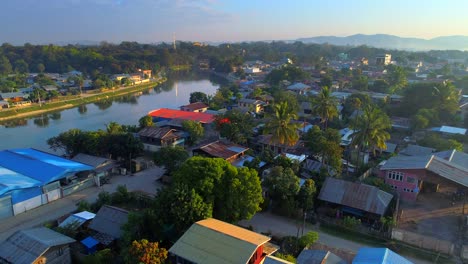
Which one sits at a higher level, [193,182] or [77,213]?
[193,182]

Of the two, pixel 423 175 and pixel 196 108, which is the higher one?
pixel 196 108

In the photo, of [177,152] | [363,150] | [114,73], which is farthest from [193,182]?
[114,73]

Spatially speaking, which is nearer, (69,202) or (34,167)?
(69,202)

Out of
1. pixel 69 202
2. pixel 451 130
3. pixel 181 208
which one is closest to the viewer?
pixel 181 208

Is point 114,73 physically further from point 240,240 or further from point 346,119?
point 240,240

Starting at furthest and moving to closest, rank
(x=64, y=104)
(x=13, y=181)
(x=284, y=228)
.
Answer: (x=64, y=104)
(x=13, y=181)
(x=284, y=228)

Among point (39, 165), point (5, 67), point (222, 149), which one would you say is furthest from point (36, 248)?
point (5, 67)

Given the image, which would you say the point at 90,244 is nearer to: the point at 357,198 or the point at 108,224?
the point at 108,224

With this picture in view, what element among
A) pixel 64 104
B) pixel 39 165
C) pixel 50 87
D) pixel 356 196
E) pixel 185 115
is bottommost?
pixel 356 196
